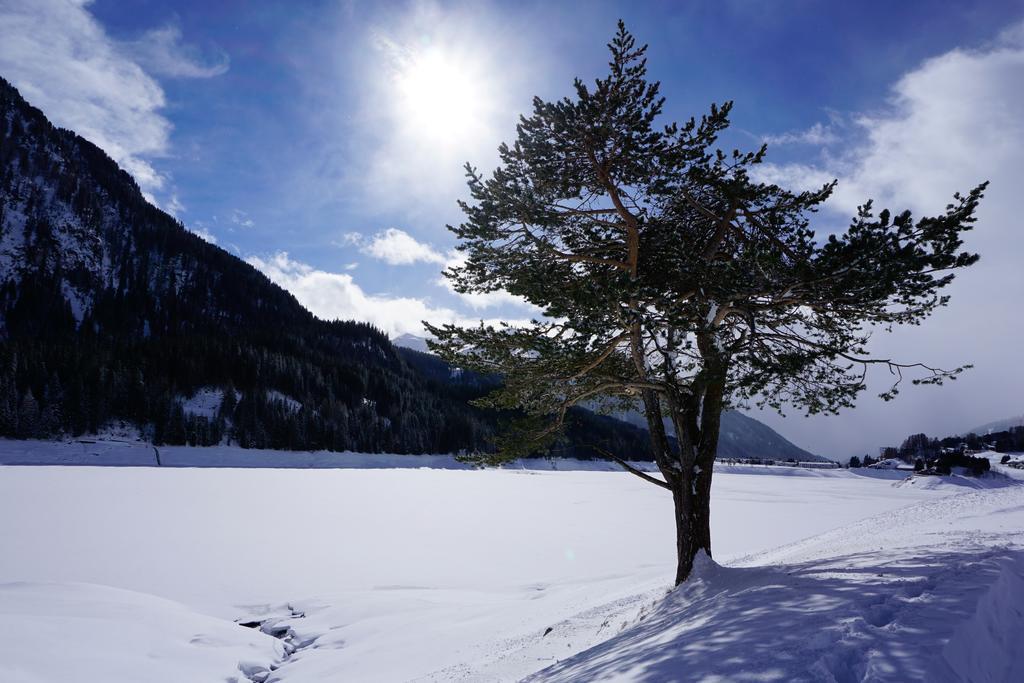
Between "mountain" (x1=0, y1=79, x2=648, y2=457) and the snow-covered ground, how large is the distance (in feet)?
50.0

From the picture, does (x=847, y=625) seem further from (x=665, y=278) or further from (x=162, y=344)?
(x=162, y=344)

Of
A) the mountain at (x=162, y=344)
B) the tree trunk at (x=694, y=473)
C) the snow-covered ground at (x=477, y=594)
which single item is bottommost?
the snow-covered ground at (x=477, y=594)

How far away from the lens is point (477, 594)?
13.1 meters

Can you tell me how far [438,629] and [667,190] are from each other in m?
10.5

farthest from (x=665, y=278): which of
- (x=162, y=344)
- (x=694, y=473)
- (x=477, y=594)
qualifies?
(x=162, y=344)

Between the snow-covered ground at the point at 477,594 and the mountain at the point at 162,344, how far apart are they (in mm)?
15239

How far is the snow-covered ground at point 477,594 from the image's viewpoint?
4.21 meters

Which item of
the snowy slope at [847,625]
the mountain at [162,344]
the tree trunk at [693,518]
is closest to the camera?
the snowy slope at [847,625]

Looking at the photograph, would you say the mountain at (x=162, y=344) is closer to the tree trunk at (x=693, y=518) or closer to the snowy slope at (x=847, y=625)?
the tree trunk at (x=693, y=518)

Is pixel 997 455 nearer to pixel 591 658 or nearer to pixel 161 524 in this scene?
pixel 591 658

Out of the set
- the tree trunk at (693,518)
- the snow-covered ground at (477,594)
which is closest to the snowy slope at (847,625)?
the snow-covered ground at (477,594)

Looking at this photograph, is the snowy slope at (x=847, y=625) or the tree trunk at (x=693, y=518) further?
the tree trunk at (x=693, y=518)

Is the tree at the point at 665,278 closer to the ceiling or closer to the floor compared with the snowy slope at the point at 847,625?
closer to the ceiling

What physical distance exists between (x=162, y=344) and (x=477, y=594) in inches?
4076
